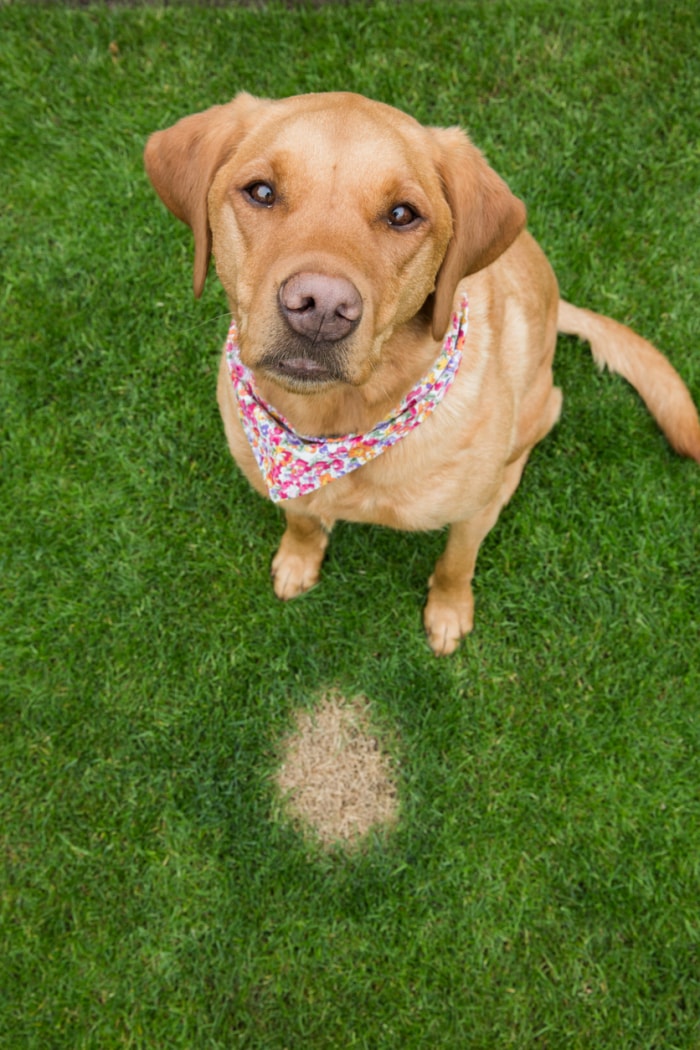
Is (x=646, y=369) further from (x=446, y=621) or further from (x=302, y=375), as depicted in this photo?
(x=302, y=375)

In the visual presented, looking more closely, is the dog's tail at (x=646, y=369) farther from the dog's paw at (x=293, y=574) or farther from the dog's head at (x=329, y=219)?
the dog's paw at (x=293, y=574)

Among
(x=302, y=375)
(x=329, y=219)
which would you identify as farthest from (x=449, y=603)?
(x=329, y=219)

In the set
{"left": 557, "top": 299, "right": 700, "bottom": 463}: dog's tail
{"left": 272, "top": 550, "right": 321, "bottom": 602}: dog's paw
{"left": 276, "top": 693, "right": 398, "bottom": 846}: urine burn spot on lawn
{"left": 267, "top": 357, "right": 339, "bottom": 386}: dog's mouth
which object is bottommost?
{"left": 276, "top": 693, "right": 398, "bottom": 846}: urine burn spot on lawn

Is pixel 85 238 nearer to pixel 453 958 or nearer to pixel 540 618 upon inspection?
pixel 540 618

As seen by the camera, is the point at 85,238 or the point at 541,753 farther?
the point at 85,238

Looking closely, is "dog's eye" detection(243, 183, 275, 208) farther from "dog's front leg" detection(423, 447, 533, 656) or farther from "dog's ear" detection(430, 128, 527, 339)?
"dog's front leg" detection(423, 447, 533, 656)

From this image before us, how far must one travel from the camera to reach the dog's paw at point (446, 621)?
3682 millimetres

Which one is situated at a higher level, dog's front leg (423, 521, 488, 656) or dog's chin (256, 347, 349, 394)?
dog's chin (256, 347, 349, 394)

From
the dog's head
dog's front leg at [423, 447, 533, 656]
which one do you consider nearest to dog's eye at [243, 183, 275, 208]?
the dog's head

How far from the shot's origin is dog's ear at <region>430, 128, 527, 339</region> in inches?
93.6

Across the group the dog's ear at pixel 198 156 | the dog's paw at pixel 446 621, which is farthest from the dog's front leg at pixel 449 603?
the dog's ear at pixel 198 156

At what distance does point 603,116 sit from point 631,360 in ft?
4.64

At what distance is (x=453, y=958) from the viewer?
347 centimetres

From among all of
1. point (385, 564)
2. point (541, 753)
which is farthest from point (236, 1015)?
point (385, 564)
